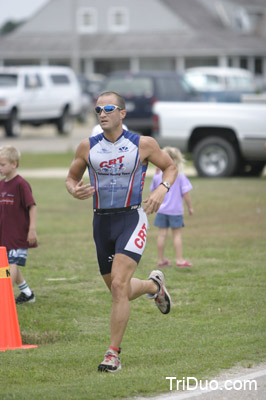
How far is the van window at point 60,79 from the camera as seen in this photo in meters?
34.0

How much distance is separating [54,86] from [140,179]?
27880 millimetres

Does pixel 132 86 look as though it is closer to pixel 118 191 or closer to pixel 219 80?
pixel 219 80

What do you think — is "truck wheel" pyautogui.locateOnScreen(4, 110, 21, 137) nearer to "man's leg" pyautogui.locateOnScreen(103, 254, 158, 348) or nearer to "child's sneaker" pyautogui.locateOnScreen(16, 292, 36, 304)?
"child's sneaker" pyautogui.locateOnScreen(16, 292, 36, 304)

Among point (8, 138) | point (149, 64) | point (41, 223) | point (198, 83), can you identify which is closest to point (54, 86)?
point (8, 138)

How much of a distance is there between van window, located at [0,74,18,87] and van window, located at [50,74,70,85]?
8.67 ft

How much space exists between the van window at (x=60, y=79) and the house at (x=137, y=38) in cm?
3040

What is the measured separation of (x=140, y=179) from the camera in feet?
20.4

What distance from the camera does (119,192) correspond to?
6.14m

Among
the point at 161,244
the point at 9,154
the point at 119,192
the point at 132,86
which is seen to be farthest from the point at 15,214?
the point at 132,86

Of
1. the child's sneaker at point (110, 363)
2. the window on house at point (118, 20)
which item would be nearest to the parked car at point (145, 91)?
the child's sneaker at point (110, 363)

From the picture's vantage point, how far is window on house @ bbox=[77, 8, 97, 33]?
2719 inches

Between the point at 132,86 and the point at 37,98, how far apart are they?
19.7 ft

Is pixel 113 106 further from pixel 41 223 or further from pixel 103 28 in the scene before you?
pixel 103 28

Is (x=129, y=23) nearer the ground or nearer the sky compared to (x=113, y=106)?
nearer the sky
